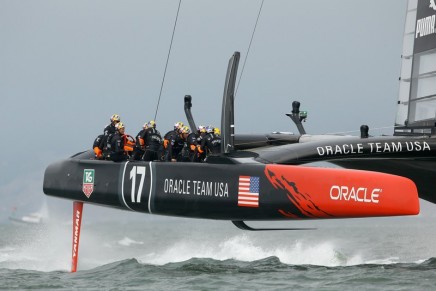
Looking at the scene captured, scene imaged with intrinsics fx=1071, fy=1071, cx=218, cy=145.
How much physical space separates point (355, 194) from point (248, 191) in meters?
1.01

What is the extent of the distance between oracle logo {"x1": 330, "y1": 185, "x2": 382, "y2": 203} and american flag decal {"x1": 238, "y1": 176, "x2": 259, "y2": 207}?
2.34ft

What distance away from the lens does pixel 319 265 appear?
10656 millimetres

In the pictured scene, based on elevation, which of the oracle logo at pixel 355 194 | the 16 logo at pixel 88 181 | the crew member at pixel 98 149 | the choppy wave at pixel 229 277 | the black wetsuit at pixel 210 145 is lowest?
the choppy wave at pixel 229 277

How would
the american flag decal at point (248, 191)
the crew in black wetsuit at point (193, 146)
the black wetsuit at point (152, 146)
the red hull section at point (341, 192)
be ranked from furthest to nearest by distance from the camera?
the black wetsuit at point (152, 146) → the crew in black wetsuit at point (193, 146) → the american flag decal at point (248, 191) → the red hull section at point (341, 192)

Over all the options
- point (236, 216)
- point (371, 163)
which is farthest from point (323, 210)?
point (371, 163)

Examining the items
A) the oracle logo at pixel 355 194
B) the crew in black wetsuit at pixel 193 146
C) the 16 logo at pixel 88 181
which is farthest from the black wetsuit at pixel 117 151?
the oracle logo at pixel 355 194

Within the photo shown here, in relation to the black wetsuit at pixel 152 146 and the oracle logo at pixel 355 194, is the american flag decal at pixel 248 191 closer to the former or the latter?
the oracle logo at pixel 355 194

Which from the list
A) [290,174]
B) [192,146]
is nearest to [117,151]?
[192,146]

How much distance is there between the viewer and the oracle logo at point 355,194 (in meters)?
8.54

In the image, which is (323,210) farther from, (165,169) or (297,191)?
(165,169)

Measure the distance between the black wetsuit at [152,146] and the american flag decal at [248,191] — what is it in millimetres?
1866

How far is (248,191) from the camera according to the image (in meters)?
9.18

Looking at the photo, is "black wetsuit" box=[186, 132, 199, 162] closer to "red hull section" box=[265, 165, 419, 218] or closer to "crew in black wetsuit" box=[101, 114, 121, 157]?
"crew in black wetsuit" box=[101, 114, 121, 157]

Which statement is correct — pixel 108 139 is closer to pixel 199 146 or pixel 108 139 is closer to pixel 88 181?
pixel 88 181
